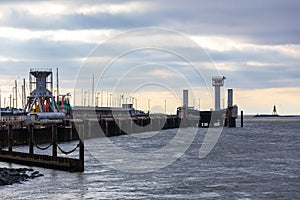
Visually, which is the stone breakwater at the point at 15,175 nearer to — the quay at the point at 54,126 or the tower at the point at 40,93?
the quay at the point at 54,126

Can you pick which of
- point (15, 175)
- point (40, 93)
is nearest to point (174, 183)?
point (15, 175)

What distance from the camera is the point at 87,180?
140 feet

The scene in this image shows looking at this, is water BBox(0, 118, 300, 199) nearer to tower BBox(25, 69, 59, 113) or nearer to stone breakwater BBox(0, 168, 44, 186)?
stone breakwater BBox(0, 168, 44, 186)

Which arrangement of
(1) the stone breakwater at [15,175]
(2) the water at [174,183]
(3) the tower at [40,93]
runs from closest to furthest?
(2) the water at [174,183] < (1) the stone breakwater at [15,175] < (3) the tower at [40,93]

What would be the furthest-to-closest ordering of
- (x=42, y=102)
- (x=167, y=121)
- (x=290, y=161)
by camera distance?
(x=167, y=121), (x=42, y=102), (x=290, y=161)

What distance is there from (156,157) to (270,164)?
12.6 meters

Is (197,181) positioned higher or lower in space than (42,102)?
lower

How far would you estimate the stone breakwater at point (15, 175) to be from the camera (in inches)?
1580

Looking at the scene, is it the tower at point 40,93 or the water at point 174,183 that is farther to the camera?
the tower at point 40,93

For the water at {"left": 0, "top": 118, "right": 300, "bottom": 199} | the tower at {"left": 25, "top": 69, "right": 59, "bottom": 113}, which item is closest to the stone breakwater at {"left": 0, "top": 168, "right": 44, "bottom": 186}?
the water at {"left": 0, "top": 118, "right": 300, "bottom": 199}

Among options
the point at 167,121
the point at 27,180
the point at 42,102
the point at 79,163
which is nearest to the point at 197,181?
the point at 79,163

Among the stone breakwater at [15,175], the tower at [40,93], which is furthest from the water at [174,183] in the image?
the tower at [40,93]

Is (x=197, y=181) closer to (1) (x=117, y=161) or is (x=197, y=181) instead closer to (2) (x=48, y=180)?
(2) (x=48, y=180)

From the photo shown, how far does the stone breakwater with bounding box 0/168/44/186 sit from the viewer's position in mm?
40125
